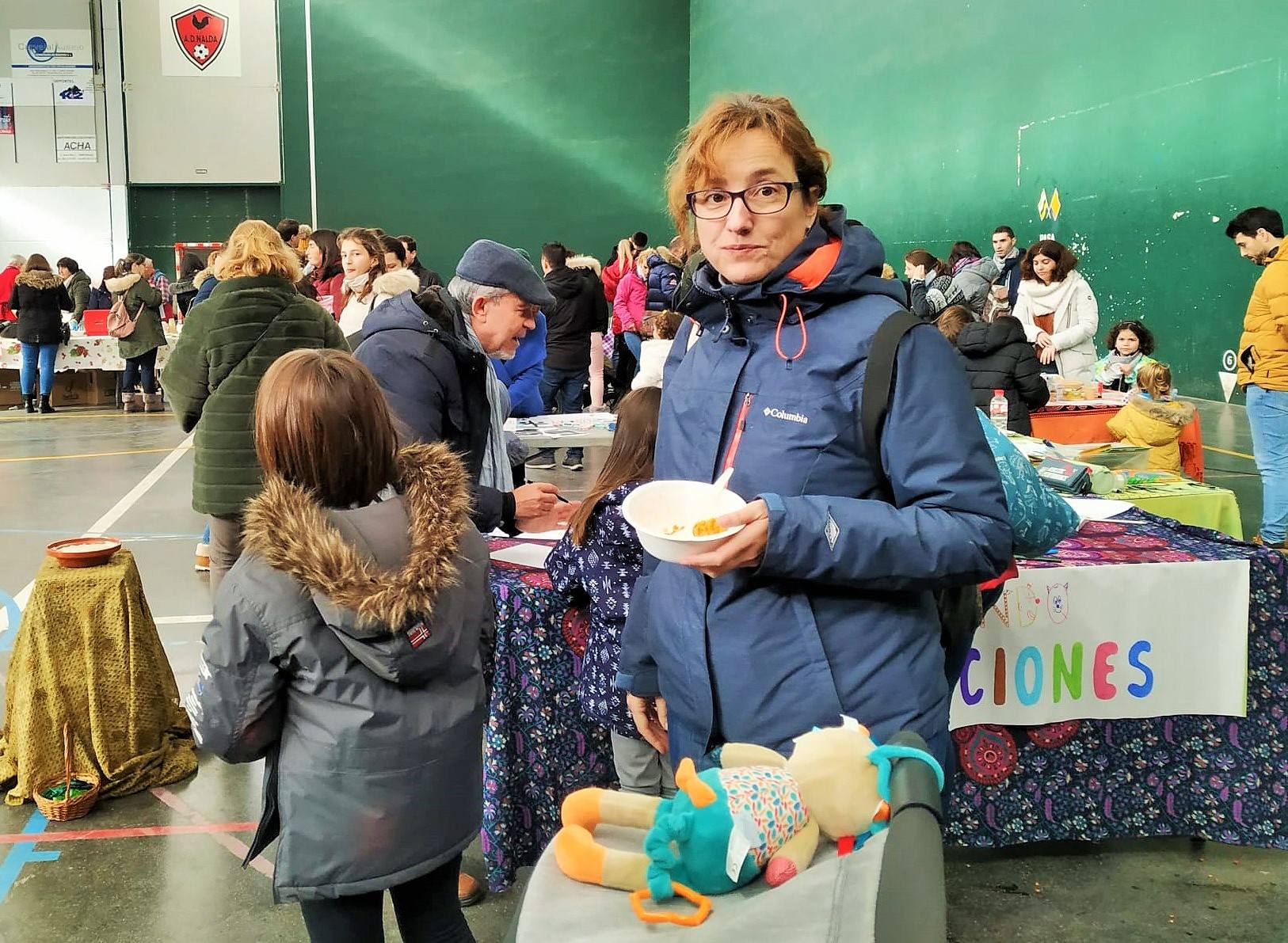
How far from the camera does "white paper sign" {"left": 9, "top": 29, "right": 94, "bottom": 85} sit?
1705 cm

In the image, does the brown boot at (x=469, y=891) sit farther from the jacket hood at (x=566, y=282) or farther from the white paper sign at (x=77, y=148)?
the white paper sign at (x=77, y=148)

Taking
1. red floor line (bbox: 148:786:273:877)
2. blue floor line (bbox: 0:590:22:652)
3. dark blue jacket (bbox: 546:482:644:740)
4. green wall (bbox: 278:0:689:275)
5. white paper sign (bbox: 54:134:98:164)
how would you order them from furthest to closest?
1. green wall (bbox: 278:0:689:275)
2. white paper sign (bbox: 54:134:98:164)
3. blue floor line (bbox: 0:590:22:652)
4. red floor line (bbox: 148:786:273:877)
5. dark blue jacket (bbox: 546:482:644:740)

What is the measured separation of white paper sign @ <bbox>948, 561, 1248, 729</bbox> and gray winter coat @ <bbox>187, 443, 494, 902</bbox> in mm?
1466

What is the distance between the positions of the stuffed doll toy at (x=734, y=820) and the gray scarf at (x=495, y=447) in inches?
75.8

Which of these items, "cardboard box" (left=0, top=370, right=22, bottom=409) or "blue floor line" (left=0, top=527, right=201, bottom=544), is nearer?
"blue floor line" (left=0, top=527, right=201, bottom=544)

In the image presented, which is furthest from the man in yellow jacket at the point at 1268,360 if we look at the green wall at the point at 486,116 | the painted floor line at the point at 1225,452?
the green wall at the point at 486,116

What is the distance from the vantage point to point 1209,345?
9.12 metres

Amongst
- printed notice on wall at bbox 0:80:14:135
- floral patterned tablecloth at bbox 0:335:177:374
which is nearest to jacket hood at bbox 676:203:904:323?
floral patterned tablecloth at bbox 0:335:177:374

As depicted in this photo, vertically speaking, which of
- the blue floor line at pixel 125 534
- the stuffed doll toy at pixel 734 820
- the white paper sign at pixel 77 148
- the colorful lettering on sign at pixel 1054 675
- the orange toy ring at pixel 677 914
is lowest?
the blue floor line at pixel 125 534

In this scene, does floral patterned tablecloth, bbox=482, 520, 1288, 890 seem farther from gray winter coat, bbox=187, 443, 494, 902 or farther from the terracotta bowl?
the terracotta bowl

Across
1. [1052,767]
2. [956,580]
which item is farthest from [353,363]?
[1052,767]

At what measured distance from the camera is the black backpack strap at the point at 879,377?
154cm

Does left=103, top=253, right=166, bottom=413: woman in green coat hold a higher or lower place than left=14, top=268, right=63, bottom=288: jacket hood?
lower

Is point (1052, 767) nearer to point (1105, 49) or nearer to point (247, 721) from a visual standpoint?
point (247, 721)
